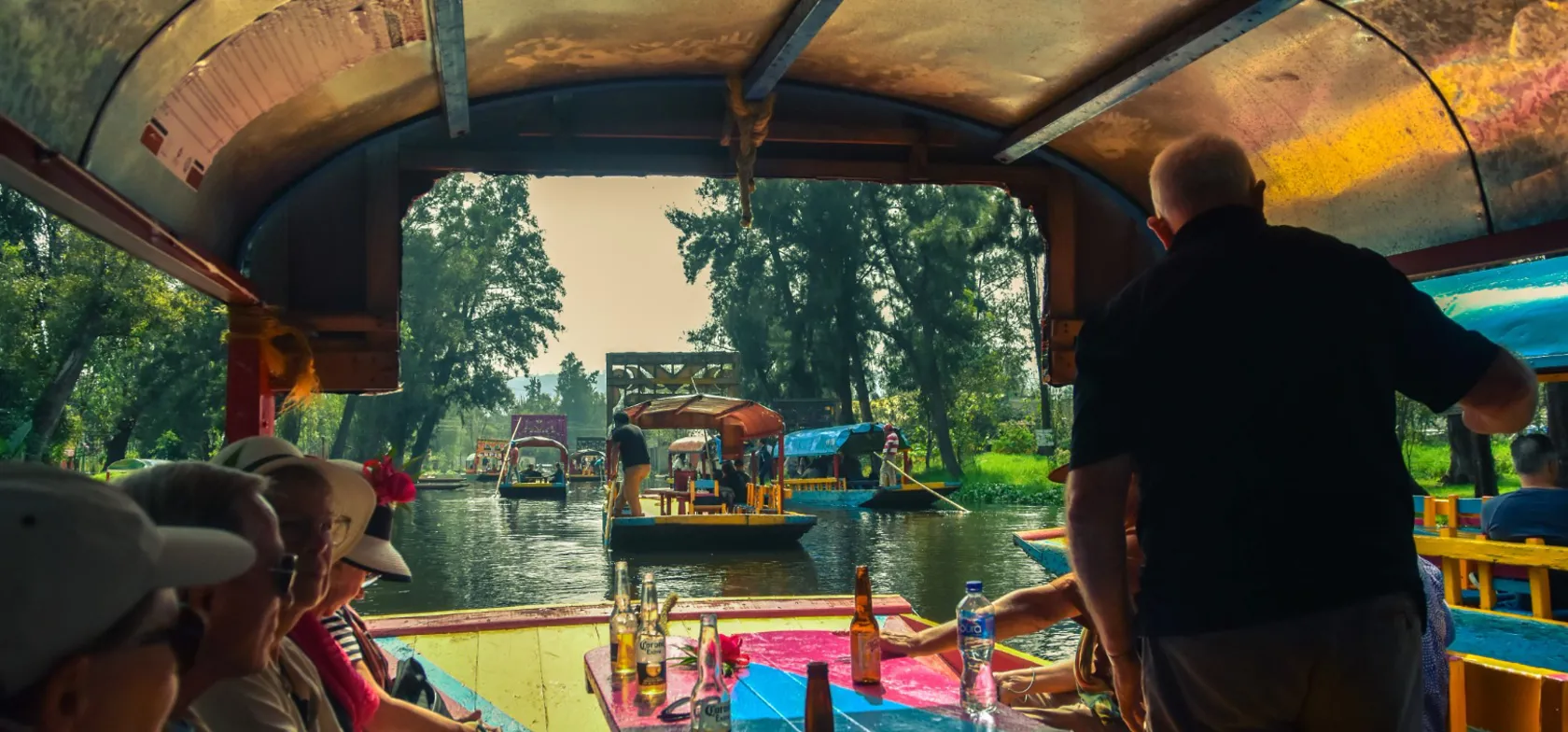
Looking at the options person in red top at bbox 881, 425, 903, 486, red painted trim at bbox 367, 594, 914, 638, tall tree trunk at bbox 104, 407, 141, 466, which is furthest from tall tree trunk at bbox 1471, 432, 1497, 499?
tall tree trunk at bbox 104, 407, 141, 466

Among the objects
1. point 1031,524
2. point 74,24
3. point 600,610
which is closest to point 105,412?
point 1031,524

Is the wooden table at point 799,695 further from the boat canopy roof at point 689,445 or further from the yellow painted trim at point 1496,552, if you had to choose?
the boat canopy roof at point 689,445

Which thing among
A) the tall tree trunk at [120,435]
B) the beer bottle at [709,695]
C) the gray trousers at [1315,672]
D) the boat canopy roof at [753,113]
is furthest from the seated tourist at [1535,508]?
the tall tree trunk at [120,435]

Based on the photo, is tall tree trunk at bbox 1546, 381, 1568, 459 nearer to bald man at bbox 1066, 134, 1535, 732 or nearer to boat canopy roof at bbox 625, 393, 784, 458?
boat canopy roof at bbox 625, 393, 784, 458

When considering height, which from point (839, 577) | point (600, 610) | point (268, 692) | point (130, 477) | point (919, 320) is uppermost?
point (919, 320)

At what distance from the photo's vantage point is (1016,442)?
42000mm

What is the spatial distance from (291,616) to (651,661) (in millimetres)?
1183

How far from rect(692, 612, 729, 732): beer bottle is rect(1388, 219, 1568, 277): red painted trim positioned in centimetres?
241

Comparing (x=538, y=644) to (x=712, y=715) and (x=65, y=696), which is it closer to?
(x=712, y=715)

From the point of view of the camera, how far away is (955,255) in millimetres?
35750

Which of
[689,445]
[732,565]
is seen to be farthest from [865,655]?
[689,445]

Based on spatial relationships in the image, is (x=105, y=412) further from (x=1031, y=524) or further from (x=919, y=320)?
(x=1031, y=524)

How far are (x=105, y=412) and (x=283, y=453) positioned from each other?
127 feet

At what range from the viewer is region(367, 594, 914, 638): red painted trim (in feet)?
17.3
